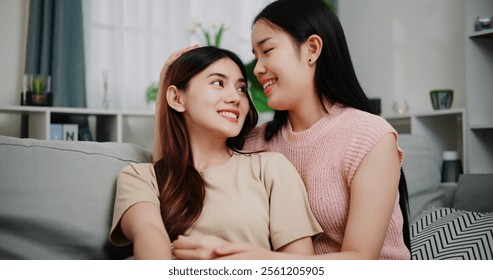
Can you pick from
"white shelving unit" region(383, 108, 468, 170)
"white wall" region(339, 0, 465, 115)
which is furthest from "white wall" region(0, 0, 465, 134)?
"white shelving unit" region(383, 108, 468, 170)

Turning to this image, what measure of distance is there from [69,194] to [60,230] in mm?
74

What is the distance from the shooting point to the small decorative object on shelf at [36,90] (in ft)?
8.38

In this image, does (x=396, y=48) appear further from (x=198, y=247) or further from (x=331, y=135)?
(x=198, y=247)

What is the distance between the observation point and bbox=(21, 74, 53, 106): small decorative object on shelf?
255 centimetres

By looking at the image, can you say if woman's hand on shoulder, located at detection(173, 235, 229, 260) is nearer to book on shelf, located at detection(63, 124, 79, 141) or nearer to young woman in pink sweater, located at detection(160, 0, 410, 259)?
young woman in pink sweater, located at detection(160, 0, 410, 259)

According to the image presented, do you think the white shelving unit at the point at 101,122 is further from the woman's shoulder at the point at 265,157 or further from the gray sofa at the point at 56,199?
the woman's shoulder at the point at 265,157

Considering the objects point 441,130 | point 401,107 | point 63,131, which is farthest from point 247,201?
point 401,107

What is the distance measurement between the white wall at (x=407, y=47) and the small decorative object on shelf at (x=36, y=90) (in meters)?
2.07

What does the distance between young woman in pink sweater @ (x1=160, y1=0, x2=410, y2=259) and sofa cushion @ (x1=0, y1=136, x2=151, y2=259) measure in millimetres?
432

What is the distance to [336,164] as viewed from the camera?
104 cm

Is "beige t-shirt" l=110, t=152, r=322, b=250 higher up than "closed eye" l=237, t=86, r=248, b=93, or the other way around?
"closed eye" l=237, t=86, r=248, b=93

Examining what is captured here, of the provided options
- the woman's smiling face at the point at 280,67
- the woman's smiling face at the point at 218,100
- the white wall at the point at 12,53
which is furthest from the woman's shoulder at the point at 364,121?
the white wall at the point at 12,53

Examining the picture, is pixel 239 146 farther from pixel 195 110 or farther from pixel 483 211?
pixel 483 211

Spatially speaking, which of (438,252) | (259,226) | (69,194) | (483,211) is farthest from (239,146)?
(483,211)
